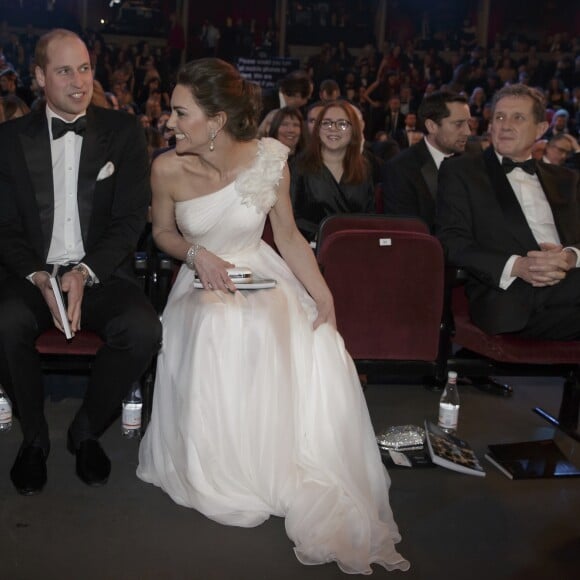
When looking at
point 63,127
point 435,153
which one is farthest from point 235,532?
point 435,153

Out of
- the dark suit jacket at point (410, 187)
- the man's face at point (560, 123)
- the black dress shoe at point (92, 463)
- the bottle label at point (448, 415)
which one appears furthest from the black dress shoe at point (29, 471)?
the man's face at point (560, 123)

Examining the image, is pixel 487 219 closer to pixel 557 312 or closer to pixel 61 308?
pixel 557 312

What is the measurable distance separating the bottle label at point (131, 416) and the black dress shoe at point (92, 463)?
311 millimetres

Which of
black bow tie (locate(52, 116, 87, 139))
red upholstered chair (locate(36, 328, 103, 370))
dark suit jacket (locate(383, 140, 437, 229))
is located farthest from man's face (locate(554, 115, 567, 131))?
red upholstered chair (locate(36, 328, 103, 370))

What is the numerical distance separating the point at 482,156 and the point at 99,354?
6.64ft

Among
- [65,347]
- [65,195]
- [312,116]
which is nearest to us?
[65,347]

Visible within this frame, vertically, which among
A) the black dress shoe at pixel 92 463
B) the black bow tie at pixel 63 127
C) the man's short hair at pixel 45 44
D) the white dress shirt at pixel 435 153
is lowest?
the black dress shoe at pixel 92 463

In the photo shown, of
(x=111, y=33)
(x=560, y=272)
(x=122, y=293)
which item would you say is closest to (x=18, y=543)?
(x=122, y=293)

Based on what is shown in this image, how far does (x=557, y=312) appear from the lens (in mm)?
3502

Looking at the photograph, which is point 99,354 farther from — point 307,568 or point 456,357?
point 456,357

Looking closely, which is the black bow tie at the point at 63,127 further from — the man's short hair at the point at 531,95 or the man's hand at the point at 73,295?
the man's short hair at the point at 531,95

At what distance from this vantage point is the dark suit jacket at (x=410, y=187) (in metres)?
4.80

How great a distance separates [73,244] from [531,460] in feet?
6.99

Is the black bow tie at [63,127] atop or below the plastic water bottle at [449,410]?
atop
